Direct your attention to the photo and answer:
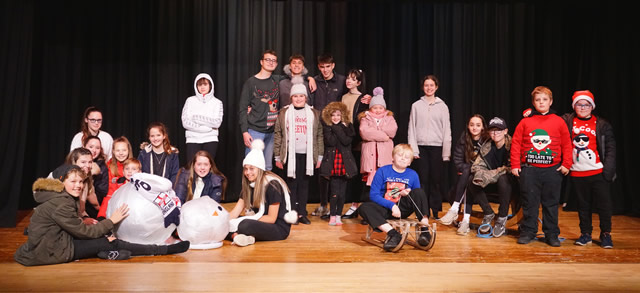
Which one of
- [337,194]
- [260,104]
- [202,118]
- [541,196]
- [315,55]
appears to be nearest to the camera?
[541,196]

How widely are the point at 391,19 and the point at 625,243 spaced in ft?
13.0

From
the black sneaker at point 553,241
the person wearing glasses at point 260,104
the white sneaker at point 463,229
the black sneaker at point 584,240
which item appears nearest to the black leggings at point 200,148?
the person wearing glasses at point 260,104

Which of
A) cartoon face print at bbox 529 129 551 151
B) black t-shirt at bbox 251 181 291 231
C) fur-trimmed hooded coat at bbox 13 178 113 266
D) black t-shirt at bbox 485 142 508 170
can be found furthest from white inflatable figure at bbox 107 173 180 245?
cartoon face print at bbox 529 129 551 151

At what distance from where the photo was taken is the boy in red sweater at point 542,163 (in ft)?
14.9

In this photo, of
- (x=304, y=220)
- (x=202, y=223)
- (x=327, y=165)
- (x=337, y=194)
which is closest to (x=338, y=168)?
(x=327, y=165)

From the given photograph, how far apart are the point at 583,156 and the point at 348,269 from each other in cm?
245

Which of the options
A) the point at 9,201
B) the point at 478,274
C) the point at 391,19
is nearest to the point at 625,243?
the point at 478,274

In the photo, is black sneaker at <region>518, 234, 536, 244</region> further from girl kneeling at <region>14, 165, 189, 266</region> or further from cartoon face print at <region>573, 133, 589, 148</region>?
girl kneeling at <region>14, 165, 189, 266</region>

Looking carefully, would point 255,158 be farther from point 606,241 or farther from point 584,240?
point 606,241

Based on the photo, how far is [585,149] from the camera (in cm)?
459

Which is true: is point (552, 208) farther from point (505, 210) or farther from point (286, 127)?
point (286, 127)

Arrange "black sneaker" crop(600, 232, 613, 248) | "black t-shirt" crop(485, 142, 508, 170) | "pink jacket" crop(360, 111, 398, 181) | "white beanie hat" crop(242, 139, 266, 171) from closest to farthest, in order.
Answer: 1. "black sneaker" crop(600, 232, 613, 248)
2. "white beanie hat" crop(242, 139, 266, 171)
3. "black t-shirt" crop(485, 142, 508, 170)
4. "pink jacket" crop(360, 111, 398, 181)

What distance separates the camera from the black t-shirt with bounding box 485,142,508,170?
5043 millimetres

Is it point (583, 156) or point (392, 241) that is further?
point (583, 156)
